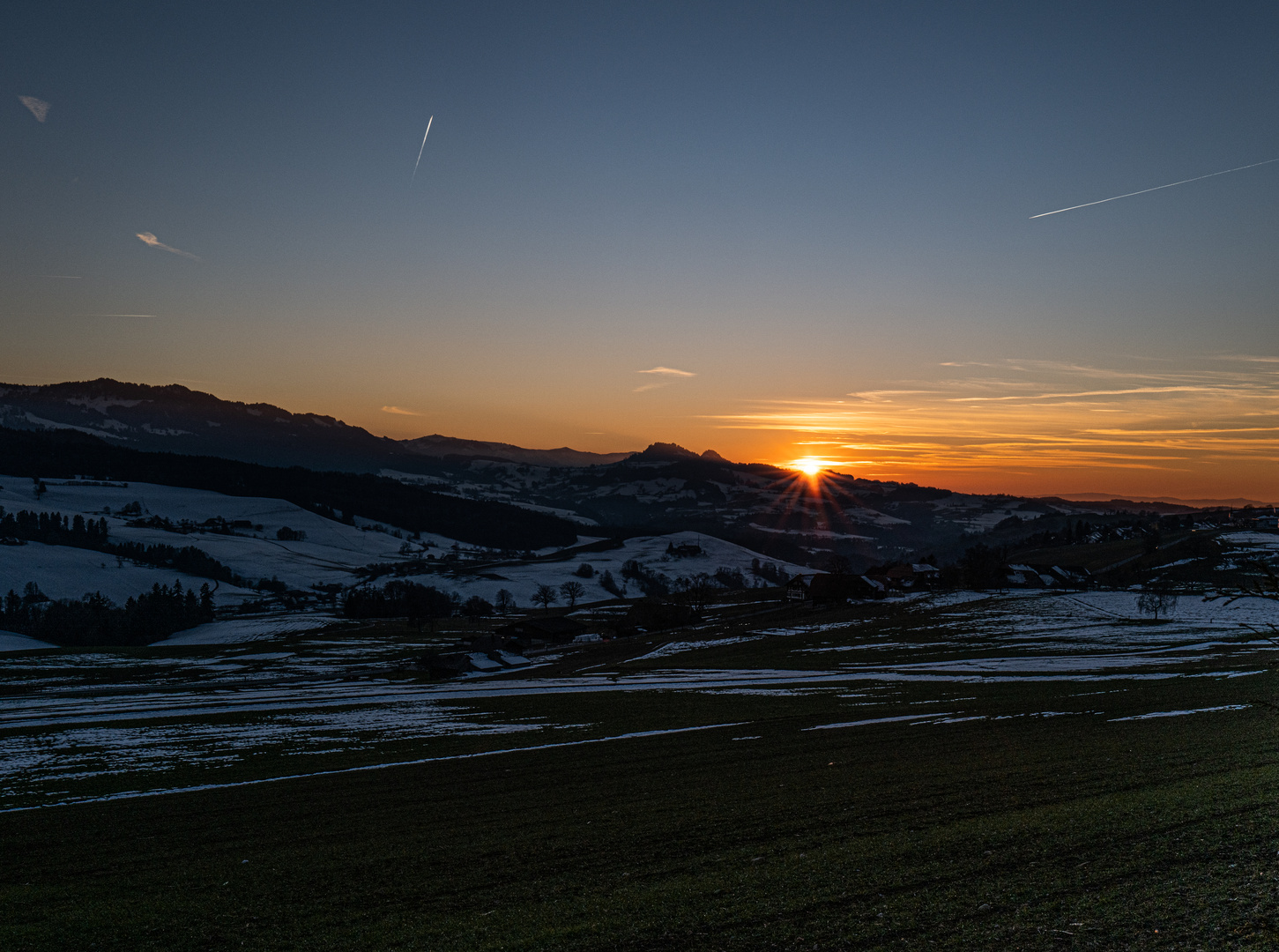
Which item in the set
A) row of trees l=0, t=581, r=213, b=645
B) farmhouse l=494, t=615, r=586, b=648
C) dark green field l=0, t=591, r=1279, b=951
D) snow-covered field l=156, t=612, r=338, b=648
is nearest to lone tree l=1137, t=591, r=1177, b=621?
dark green field l=0, t=591, r=1279, b=951

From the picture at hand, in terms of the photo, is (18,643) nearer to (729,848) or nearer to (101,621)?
(101,621)

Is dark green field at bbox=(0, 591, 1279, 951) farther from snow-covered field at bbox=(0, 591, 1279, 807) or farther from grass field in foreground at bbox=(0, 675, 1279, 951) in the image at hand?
snow-covered field at bbox=(0, 591, 1279, 807)

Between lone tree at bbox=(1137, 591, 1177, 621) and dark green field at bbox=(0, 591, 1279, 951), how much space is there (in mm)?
74630

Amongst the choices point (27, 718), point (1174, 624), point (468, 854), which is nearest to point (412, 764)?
point (468, 854)

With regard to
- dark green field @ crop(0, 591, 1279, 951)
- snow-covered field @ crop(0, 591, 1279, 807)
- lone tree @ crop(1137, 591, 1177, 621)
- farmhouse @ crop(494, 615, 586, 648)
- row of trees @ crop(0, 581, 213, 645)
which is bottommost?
row of trees @ crop(0, 581, 213, 645)

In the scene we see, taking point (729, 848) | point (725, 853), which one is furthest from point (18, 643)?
point (725, 853)

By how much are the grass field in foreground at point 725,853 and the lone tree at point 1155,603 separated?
84.6 metres

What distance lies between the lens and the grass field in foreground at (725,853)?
13.6 metres

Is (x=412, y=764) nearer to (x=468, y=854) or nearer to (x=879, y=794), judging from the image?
(x=468, y=854)

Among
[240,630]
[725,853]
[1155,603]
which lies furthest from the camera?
[240,630]

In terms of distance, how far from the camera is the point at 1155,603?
341ft

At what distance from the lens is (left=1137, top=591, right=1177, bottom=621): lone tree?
104 m

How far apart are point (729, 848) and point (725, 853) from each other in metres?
0.49

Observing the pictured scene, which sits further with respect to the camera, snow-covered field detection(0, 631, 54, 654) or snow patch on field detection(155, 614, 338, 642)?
snow patch on field detection(155, 614, 338, 642)
